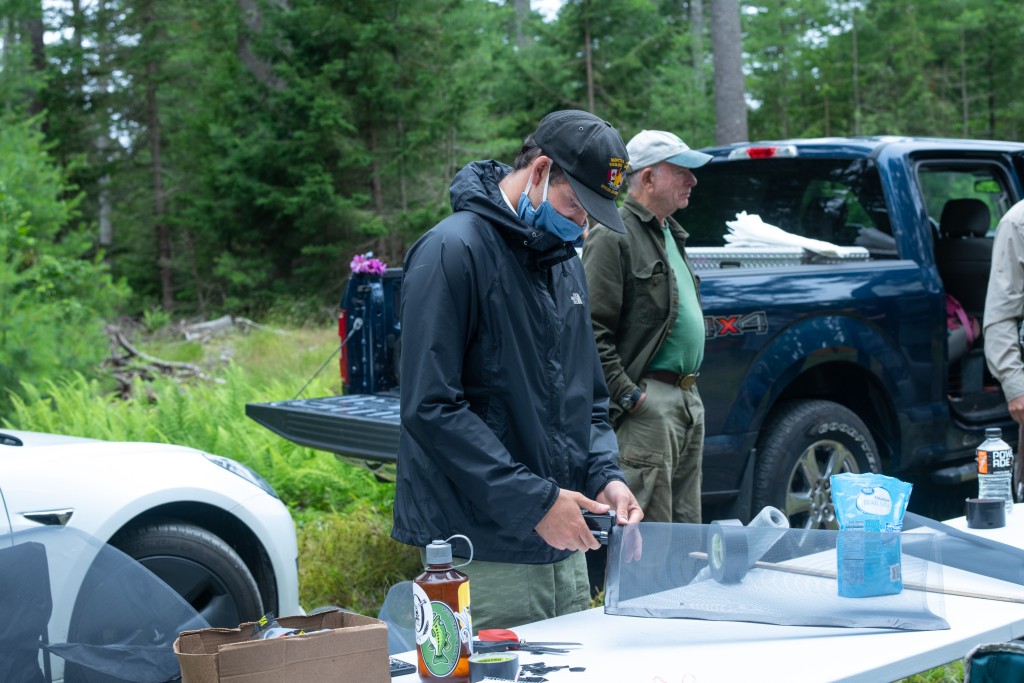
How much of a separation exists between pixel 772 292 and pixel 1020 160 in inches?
92.8

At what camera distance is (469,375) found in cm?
262

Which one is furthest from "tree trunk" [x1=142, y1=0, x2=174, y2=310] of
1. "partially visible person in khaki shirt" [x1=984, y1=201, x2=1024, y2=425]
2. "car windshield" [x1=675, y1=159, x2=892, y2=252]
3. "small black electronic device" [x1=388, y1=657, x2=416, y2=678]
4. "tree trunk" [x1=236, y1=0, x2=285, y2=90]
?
"small black electronic device" [x1=388, y1=657, x2=416, y2=678]

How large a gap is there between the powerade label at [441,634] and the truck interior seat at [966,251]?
15.9 ft

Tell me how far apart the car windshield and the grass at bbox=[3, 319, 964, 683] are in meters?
2.32

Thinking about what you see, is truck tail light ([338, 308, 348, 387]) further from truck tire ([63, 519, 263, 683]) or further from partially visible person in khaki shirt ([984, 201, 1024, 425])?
partially visible person in khaki shirt ([984, 201, 1024, 425])

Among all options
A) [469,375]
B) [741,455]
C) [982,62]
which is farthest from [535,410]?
[982,62]

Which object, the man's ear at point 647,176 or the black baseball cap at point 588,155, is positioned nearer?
the black baseball cap at point 588,155

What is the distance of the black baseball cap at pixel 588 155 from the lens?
260cm

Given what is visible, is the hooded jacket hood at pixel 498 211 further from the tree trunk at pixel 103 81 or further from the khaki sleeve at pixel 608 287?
the tree trunk at pixel 103 81

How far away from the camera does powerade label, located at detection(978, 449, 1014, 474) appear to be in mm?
3566

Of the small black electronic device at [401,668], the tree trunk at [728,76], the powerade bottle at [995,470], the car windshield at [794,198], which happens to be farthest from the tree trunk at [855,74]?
the small black electronic device at [401,668]

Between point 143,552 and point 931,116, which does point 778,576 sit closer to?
point 143,552

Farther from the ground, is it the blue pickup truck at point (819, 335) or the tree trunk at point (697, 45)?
the tree trunk at point (697, 45)

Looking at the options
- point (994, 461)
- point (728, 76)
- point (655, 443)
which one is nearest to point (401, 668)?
point (655, 443)
